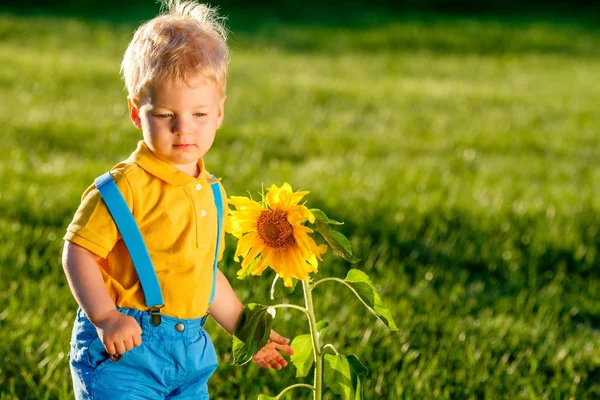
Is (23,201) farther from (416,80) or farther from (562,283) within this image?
(416,80)

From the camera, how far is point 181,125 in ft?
6.28

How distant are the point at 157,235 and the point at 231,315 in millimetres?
338

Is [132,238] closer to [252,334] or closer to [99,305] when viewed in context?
[99,305]

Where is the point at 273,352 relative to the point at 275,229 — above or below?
below

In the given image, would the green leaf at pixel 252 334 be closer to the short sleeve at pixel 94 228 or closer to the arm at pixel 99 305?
the arm at pixel 99 305

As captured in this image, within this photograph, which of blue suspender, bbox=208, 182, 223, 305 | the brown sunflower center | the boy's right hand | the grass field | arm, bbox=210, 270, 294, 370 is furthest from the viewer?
the grass field

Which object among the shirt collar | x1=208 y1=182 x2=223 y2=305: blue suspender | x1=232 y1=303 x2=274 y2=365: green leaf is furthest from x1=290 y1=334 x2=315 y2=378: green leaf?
the shirt collar

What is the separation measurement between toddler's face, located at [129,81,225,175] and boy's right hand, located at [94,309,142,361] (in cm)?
36

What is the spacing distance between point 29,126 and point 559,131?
479cm

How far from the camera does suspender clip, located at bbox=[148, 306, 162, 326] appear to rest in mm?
1941

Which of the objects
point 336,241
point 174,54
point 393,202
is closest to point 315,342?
point 336,241

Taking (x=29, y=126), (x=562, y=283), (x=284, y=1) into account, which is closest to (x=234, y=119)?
(x=29, y=126)

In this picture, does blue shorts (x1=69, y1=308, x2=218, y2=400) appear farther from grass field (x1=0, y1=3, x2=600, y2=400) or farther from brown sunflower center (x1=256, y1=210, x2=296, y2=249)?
grass field (x1=0, y1=3, x2=600, y2=400)

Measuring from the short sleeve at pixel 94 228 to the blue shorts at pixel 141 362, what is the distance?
161 mm
